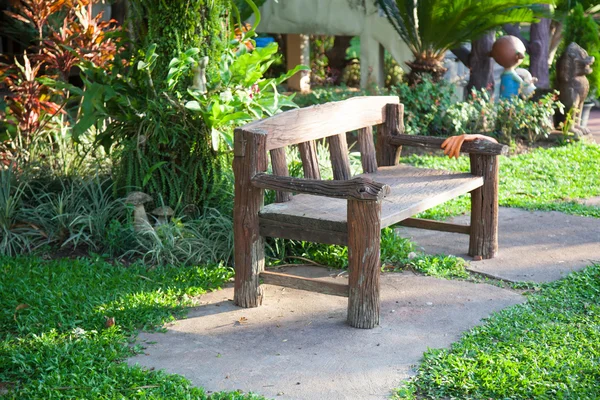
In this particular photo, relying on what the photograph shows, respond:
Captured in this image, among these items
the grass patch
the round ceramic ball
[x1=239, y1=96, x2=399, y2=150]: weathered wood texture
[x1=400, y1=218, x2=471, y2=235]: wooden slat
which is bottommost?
the grass patch

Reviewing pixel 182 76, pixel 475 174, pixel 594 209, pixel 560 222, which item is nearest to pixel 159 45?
pixel 182 76

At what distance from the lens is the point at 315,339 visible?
4105 mm

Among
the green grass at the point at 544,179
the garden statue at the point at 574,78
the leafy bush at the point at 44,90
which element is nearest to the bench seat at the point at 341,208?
the green grass at the point at 544,179

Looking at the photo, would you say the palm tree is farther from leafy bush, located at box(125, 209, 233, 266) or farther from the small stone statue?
leafy bush, located at box(125, 209, 233, 266)

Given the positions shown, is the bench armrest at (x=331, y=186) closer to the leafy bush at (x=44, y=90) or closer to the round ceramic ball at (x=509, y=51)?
the leafy bush at (x=44, y=90)

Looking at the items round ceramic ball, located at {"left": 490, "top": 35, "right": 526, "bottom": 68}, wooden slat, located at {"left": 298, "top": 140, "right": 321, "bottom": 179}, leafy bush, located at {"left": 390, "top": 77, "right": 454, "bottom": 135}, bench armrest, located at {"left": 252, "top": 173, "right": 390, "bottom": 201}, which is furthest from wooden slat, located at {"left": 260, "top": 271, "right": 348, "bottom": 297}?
round ceramic ball, located at {"left": 490, "top": 35, "right": 526, "bottom": 68}

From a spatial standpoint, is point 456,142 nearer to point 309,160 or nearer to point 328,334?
point 309,160

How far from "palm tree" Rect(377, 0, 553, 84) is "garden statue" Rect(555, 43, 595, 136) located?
80 cm

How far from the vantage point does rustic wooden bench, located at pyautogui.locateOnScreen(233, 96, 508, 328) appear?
4152 mm

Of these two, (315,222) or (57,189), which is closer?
(315,222)

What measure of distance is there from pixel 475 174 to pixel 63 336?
2.94m

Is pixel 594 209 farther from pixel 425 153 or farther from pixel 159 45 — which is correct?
pixel 159 45

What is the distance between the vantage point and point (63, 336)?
4.06 metres

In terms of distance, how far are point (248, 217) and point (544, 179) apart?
4466 millimetres
